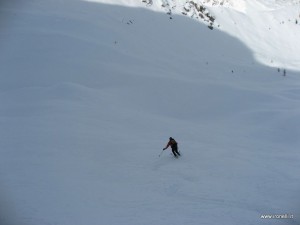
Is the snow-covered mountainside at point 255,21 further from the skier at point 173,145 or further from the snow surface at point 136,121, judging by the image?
the skier at point 173,145

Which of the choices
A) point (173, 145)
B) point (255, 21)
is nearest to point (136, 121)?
point (173, 145)

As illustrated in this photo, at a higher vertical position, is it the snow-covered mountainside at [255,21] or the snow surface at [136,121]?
the snow-covered mountainside at [255,21]

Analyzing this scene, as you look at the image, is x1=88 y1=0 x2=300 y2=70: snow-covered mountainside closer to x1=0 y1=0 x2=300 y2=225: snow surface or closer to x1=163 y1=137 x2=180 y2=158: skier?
x1=0 y1=0 x2=300 y2=225: snow surface

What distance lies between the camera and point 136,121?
20.0 meters

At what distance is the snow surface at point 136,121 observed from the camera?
1294 cm

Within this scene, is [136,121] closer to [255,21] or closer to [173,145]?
[173,145]

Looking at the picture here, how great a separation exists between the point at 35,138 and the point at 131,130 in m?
4.40

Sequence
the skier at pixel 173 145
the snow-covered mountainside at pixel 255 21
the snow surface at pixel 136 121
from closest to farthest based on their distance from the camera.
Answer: the snow surface at pixel 136 121, the skier at pixel 173 145, the snow-covered mountainside at pixel 255 21

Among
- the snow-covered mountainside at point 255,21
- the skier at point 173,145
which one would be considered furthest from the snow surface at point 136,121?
the snow-covered mountainside at point 255,21

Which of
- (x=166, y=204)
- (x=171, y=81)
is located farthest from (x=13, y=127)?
(x=171, y=81)

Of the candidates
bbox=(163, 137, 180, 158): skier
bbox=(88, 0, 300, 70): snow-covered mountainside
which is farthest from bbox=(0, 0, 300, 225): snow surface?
bbox=(88, 0, 300, 70): snow-covered mountainside

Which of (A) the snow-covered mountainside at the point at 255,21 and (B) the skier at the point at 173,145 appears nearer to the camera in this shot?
(B) the skier at the point at 173,145

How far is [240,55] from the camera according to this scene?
31.2m

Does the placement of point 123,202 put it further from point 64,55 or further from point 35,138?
point 64,55
